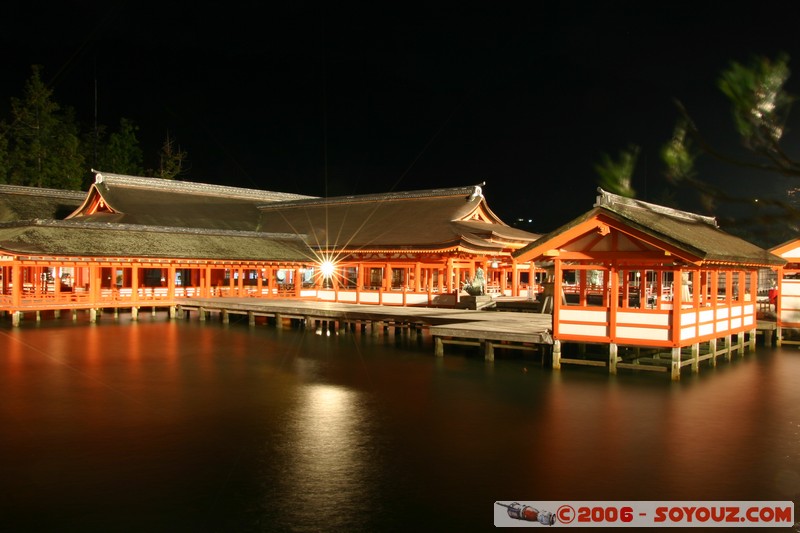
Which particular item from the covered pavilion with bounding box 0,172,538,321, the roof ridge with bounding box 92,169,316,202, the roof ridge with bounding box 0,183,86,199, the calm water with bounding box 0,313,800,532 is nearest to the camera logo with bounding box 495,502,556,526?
the calm water with bounding box 0,313,800,532

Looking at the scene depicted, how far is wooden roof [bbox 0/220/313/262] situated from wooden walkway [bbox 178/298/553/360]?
2851 mm

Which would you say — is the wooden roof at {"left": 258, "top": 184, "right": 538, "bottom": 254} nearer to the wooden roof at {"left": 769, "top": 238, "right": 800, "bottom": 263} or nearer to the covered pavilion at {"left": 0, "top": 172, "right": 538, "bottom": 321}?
the covered pavilion at {"left": 0, "top": 172, "right": 538, "bottom": 321}

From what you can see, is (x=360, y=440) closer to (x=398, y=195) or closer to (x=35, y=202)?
(x=398, y=195)

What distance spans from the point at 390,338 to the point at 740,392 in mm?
13485

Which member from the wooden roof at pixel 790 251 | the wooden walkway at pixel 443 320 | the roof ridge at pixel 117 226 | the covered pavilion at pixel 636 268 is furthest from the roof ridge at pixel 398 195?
the covered pavilion at pixel 636 268

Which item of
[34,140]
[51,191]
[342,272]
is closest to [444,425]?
[342,272]

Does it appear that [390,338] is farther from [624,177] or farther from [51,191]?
[51,191]

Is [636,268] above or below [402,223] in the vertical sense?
below

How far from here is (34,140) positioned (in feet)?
187

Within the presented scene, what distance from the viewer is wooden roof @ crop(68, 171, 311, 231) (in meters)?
40.2

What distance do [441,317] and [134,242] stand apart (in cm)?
1713

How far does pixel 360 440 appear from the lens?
11.2m

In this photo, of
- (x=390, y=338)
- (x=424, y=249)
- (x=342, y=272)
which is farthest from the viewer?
(x=342, y=272)

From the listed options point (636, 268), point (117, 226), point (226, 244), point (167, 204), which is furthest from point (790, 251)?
point (167, 204)
